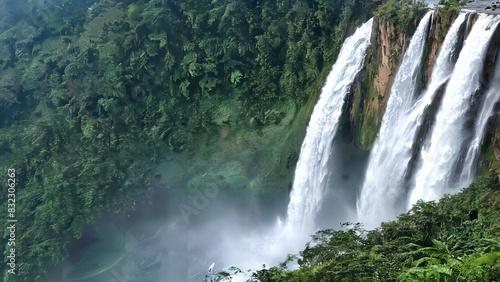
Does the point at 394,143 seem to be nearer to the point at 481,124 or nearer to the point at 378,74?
the point at 378,74

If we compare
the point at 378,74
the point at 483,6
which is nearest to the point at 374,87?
the point at 378,74

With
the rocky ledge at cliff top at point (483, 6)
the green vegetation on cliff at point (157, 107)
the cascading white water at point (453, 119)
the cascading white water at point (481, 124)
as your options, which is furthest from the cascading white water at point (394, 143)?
the green vegetation on cliff at point (157, 107)

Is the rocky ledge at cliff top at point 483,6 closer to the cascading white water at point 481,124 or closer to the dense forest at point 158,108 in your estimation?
the cascading white water at point 481,124

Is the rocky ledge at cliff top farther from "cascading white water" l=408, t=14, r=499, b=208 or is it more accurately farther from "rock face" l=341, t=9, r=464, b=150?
"cascading white water" l=408, t=14, r=499, b=208

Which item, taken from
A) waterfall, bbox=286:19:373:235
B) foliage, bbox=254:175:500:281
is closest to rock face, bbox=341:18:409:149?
waterfall, bbox=286:19:373:235

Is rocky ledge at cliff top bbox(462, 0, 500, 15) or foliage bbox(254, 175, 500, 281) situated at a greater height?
rocky ledge at cliff top bbox(462, 0, 500, 15)
